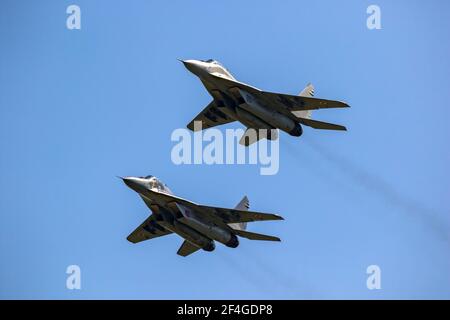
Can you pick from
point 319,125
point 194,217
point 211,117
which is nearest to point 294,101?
point 319,125

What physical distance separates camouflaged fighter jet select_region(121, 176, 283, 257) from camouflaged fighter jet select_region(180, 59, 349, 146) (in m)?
6.20

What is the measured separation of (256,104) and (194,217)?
8.52 m

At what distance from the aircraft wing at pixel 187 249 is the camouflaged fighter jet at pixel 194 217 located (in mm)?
4026

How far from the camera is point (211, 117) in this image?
6762 centimetres

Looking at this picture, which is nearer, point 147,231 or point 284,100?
point 284,100

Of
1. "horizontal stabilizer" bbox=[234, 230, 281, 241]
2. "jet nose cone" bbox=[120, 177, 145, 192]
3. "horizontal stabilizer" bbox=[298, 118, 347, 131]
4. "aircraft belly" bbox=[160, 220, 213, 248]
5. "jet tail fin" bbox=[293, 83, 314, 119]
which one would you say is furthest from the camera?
"jet tail fin" bbox=[293, 83, 314, 119]

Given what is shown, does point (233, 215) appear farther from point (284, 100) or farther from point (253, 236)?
point (284, 100)

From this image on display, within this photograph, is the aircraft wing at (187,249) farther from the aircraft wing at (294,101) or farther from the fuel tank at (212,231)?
the aircraft wing at (294,101)

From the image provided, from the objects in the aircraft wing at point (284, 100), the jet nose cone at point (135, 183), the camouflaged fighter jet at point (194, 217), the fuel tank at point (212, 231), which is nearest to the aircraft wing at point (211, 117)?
the aircraft wing at point (284, 100)

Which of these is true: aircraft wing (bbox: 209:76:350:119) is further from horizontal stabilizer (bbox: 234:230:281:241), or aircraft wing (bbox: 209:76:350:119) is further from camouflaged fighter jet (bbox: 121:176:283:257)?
horizontal stabilizer (bbox: 234:230:281:241)

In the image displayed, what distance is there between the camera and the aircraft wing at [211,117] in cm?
6675

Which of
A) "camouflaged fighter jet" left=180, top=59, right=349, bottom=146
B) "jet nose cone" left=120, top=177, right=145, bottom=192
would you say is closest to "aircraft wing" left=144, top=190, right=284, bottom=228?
"jet nose cone" left=120, top=177, right=145, bottom=192

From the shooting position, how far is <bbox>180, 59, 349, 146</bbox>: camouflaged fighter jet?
59.9 metres
